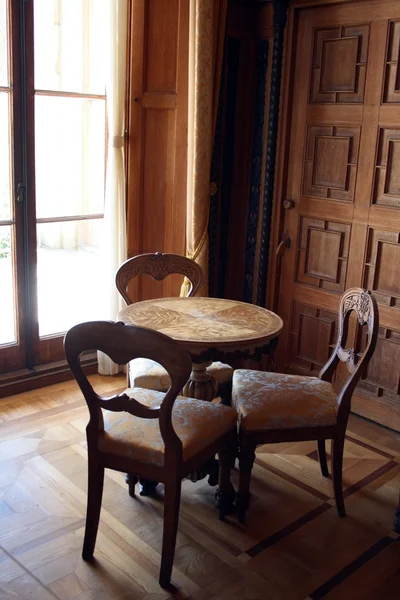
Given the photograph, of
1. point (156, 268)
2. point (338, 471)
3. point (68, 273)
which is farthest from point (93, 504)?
point (68, 273)

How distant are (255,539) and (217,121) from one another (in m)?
2.15

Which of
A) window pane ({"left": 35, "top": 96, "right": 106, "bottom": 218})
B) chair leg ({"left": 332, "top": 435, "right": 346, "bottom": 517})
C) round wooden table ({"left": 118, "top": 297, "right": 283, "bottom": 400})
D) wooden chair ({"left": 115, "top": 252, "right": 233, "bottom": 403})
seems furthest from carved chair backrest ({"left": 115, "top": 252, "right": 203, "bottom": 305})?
chair leg ({"left": 332, "top": 435, "right": 346, "bottom": 517})

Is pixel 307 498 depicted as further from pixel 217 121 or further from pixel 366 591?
pixel 217 121

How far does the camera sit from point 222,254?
12.6 ft

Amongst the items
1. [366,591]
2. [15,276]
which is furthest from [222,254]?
[366,591]

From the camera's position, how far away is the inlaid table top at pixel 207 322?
2252mm

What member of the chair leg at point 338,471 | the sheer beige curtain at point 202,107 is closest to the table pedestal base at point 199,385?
the chair leg at point 338,471

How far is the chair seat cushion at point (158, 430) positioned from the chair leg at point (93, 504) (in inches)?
3.2

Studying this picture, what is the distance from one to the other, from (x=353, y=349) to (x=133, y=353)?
100 centimetres

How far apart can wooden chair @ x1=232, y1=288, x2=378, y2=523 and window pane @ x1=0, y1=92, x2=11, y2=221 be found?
1570 millimetres

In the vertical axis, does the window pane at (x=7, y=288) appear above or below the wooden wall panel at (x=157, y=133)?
below

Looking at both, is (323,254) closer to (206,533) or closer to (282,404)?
(282,404)

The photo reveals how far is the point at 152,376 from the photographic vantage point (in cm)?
261

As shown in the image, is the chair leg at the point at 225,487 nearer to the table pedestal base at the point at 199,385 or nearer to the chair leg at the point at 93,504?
the table pedestal base at the point at 199,385
